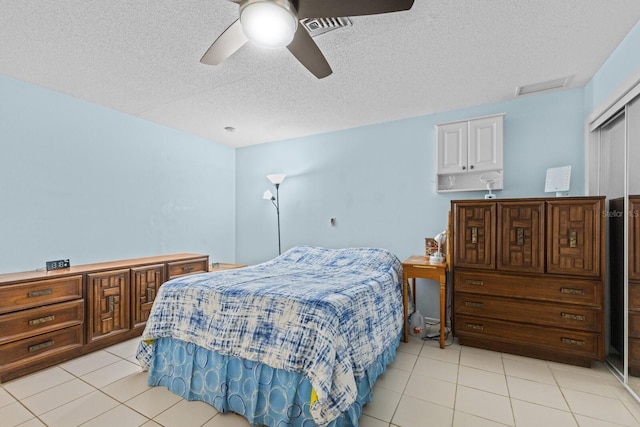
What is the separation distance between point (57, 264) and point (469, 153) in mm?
4214

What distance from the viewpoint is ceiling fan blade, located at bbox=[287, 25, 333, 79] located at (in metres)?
1.65

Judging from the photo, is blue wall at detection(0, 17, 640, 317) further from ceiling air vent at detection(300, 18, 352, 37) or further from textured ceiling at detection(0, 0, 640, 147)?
ceiling air vent at detection(300, 18, 352, 37)

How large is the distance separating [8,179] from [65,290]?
44.0 inches

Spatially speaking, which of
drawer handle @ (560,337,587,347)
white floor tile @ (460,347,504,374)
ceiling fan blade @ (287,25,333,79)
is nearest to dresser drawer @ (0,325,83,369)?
ceiling fan blade @ (287,25,333,79)

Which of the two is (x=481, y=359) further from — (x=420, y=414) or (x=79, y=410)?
(x=79, y=410)

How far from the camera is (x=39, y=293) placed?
239 centimetres

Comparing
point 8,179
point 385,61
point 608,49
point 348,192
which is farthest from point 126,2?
point 608,49

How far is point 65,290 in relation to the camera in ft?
8.36

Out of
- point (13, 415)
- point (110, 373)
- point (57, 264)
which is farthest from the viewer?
point (57, 264)

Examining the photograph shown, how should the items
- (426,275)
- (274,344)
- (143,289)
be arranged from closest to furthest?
(274,344)
(426,275)
(143,289)

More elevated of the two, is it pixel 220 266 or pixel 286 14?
pixel 286 14

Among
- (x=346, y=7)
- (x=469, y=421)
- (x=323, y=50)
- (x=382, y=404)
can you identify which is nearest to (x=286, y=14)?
(x=346, y=7)

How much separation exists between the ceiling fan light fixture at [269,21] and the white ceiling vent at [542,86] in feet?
8.07

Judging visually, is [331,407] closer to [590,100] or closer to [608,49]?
[608,49]
